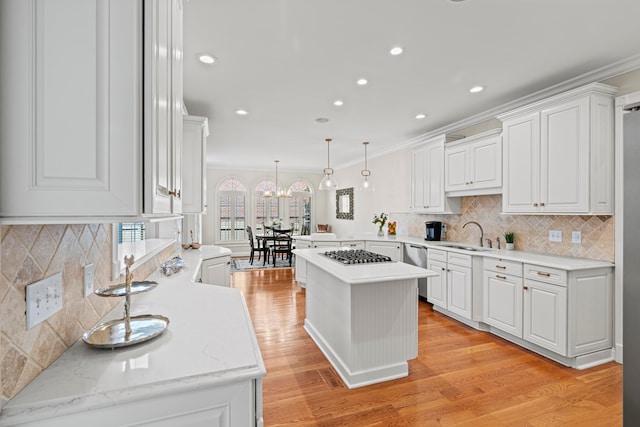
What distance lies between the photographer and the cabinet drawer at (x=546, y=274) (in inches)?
106

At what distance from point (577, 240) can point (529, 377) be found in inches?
57.8

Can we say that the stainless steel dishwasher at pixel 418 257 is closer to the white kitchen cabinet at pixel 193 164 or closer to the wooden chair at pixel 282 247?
the white kitchen cabinet at pixel 193 164

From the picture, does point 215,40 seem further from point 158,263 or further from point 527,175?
point 527,175

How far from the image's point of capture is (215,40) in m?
2.36

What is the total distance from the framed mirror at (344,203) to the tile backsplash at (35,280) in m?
7.12

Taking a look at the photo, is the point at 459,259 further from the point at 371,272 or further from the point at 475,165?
the point at 371,272

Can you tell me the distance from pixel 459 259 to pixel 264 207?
21.8 feet

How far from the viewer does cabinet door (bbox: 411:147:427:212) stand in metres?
4.89

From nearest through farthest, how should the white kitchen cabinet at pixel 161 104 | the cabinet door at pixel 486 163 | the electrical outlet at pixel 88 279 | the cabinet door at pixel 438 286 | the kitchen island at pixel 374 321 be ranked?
the white kitchen cabinet at pixel 161 104, the electrical outlet at pixel 88 279, the kitchen island at pixel 374 321, the cabinet door at pixel 486 163, the cabinet door at pixel 438 286

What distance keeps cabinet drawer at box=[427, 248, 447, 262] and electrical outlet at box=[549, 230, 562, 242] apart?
1120mm

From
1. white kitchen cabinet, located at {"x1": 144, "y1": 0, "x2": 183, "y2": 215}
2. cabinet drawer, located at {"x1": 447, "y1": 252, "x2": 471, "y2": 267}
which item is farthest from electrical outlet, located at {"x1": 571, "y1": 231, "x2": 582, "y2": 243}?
white kitchen cabinet, located at {"x1": 144, "y1": 0, "x2": 183, "y2": 215}

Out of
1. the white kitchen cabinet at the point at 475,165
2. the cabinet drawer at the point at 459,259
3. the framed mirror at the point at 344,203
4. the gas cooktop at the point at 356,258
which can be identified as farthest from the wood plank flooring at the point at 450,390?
the framed mirror at the point at 344,203

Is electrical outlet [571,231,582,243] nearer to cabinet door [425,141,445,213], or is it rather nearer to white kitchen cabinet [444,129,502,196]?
white kitchen cabinet [444,129,502,196]

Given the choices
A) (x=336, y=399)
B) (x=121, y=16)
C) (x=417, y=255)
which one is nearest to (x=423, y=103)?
(x=417, y=255)
